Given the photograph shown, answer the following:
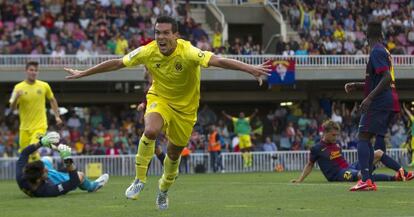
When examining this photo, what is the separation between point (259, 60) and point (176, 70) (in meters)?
23.3

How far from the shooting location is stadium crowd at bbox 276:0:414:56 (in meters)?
36.3

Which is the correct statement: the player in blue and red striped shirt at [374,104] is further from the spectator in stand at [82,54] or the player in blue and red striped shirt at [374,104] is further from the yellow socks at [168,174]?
the spectator in stand at [82,54]

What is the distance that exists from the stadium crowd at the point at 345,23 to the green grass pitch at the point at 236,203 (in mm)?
21919

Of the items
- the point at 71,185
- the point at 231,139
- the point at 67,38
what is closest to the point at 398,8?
the point at 231,139

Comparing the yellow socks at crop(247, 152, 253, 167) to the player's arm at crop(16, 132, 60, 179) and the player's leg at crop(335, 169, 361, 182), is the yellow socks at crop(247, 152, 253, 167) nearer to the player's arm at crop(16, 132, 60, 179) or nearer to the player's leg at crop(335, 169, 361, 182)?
the player's leg at crop(335, 169, 361, 182)

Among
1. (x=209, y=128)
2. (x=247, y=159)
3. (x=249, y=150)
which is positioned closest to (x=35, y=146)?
(x=247, y=159)

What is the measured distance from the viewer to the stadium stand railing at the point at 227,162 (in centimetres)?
2782

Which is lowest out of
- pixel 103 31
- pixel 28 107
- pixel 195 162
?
pixel 195 162

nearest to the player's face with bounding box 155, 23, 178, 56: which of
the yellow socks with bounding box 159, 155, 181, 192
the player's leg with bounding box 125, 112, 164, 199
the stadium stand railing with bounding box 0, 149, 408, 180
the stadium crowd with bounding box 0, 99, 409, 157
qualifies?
the player's leg with bounding box 125, 112, 164, 199

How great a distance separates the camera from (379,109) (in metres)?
12.7

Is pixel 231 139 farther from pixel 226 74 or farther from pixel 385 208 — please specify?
pixel 385 208

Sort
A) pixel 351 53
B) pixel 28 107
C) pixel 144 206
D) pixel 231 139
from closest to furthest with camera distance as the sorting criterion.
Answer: pixel 144 206 → pixel 28 107 → pixel 231 139 → pixel 351 53

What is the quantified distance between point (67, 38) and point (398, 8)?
50.6 feet

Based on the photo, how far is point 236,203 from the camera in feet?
36.2
